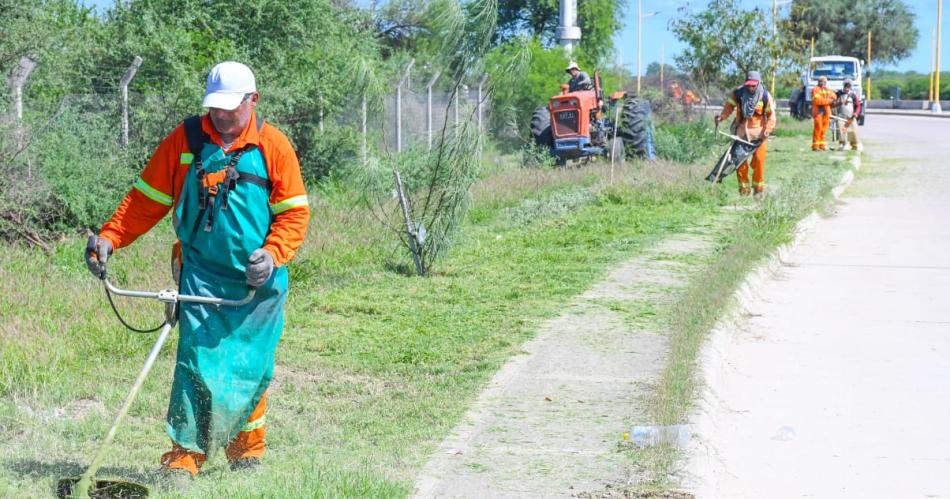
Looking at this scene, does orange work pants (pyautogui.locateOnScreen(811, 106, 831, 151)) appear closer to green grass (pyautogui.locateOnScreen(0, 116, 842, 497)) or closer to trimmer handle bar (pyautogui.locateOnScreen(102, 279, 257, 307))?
green grass (pyautogui.locateOnScreen(0, 116, 842, 497))

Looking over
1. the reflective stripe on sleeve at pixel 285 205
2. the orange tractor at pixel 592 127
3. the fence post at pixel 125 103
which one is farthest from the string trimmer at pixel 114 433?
the orange tractor at pixel 592 127

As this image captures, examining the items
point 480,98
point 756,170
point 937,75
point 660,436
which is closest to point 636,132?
point 756,170

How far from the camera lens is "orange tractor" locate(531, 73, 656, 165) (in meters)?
20.3

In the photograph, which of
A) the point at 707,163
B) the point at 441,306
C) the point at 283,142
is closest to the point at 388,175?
the point at 441,306

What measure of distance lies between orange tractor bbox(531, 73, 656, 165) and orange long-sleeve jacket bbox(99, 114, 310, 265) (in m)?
14.8

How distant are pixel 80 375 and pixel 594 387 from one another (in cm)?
288

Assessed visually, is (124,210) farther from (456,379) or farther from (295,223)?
(456,379)

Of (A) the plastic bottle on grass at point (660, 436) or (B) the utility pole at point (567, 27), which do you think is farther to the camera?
(B) the utility pole at point (567, 27)

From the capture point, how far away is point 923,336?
8641mm

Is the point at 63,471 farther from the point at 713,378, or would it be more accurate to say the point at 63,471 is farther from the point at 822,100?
the point at 822,100

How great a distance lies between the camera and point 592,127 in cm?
2086

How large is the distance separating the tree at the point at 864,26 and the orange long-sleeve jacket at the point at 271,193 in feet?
270

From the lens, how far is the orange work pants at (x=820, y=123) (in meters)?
26.4

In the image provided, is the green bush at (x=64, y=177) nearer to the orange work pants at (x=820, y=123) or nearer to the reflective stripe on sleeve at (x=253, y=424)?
the reflective stripe on sleeve at (x=253, y=424)
